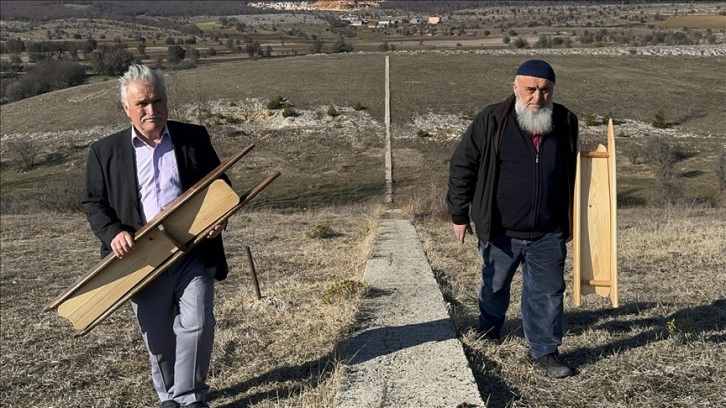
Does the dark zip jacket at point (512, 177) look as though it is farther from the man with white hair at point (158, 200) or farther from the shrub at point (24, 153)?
the shrub at point (24, 153)

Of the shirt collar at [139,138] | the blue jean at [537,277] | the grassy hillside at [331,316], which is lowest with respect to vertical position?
the grassy hillside at [331,316]

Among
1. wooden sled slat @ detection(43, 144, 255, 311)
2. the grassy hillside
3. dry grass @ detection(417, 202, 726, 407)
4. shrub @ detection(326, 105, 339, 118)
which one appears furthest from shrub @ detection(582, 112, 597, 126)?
wooden sled slat @ detection(43, 144, 255, 311)

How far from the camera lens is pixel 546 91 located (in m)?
3.95

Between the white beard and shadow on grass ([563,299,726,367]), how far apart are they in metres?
1.37

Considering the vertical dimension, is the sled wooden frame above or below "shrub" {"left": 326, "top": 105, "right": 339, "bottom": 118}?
above

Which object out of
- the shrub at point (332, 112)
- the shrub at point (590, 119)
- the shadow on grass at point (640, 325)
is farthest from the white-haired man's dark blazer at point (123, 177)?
the shrub at point (332, 112)

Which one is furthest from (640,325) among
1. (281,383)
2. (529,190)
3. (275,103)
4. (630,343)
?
(275,103)

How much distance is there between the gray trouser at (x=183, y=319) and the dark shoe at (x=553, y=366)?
179 cm

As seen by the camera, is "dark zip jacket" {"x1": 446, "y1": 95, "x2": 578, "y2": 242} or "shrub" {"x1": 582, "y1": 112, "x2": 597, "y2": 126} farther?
"shrub" {"x1": 582, "y1": 112, "x2": 597, "y2": 126}

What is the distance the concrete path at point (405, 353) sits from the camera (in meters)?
3.72

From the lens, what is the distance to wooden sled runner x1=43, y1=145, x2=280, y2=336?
11.7 feet

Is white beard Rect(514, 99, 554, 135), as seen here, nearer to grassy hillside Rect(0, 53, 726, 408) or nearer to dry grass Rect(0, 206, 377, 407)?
grassy hillside Rect(0, 53, 726, 408)

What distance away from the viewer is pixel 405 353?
4.34 meters

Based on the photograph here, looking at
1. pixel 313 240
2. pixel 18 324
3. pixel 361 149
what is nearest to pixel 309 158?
pixel 361 149
